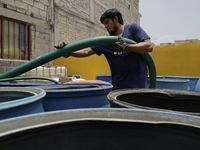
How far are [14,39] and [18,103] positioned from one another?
238 inches

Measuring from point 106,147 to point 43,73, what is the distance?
5.50m

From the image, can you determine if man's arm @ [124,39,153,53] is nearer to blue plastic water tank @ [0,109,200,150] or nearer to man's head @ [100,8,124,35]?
man's head @ [100,8,124,35]

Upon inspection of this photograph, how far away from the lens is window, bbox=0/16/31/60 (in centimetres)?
547

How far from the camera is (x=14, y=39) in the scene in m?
5.80

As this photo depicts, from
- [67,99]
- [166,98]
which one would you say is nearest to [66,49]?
[67,99]

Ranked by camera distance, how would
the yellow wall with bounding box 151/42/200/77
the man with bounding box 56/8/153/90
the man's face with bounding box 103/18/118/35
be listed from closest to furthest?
the man with bounding box 56/8/153/90 → the man's face with bounding box 103/18/118/35 → the yellow wall with bounding box 151/42/200/77

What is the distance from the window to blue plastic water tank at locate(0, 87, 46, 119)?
5.27m

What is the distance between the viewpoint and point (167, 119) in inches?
23.7

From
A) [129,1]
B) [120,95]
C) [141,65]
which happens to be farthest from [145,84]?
[129,1]

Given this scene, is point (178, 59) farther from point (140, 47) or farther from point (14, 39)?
point (14, 39)

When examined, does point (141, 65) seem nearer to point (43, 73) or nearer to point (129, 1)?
point (43, 73)

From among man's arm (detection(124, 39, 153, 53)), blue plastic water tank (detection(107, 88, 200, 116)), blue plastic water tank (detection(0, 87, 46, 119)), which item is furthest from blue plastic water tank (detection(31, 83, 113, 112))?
man's arm (detection(124, 39, 153, 53))

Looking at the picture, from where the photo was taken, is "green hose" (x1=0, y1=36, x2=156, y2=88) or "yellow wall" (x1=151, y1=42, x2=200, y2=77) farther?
"yellow wall" (x1=151, y1=42, x2=200, y2=77)

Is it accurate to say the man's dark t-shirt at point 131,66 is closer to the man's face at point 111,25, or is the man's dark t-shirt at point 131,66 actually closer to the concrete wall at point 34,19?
the man's face at point 111,25
